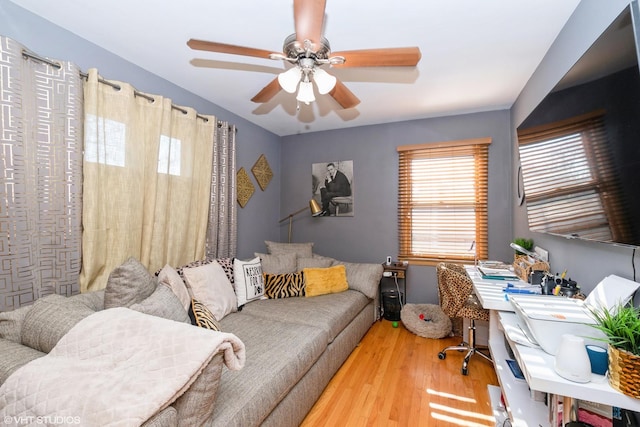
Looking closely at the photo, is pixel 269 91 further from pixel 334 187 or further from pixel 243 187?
pixel 334 187

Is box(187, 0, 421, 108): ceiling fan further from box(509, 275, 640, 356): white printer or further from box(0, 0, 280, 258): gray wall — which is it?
box(509, 275, 640, 356): white printer

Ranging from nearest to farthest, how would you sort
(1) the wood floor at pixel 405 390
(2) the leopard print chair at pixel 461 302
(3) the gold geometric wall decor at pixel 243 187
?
(1) the wood floor at pixel 405 390
(2) the leopard print chair at pixel 461 302
(3) the gold geometric wall decor at pixel 243 187

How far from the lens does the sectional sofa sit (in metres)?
0.94

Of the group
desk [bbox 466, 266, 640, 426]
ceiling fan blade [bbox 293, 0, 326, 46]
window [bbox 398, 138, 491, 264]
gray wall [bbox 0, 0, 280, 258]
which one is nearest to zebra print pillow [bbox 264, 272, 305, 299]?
gray wall [bbox 0, 0, 280, 258]

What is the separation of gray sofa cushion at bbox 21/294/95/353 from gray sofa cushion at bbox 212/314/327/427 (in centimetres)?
74

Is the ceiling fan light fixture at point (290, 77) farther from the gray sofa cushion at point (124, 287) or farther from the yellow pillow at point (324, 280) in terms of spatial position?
the yellow pillow at point (324, 280)

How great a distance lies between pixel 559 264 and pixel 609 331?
1.28 m

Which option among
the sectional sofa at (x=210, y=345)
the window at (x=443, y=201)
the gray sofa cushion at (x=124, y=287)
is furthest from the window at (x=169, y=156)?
the window at (x=443, y=201)

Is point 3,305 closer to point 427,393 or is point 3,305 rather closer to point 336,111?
point 427,393

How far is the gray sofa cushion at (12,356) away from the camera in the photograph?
3.65ft

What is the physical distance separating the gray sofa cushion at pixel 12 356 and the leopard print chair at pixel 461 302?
2640 mm

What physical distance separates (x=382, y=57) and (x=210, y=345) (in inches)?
63.1

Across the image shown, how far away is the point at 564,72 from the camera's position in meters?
1.73

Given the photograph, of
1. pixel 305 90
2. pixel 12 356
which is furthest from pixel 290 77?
pixel 12 356
